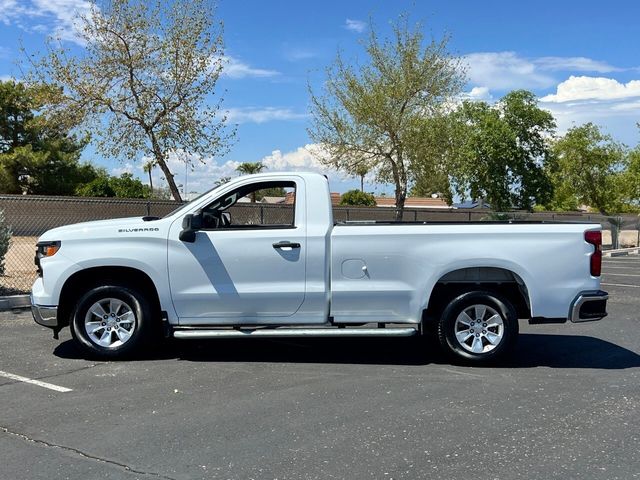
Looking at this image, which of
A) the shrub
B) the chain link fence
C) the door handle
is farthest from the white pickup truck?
Answer: the chain link fence

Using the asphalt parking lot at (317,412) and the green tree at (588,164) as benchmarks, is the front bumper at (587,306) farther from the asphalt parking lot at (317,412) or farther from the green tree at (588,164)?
the green tree at (588,164)

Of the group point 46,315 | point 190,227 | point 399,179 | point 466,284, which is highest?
point 399,179

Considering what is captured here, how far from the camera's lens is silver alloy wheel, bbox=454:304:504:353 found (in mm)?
7188

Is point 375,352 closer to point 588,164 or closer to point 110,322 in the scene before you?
point 110,322

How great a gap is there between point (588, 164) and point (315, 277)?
4741 cm

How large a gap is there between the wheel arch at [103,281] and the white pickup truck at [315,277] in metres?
0.03

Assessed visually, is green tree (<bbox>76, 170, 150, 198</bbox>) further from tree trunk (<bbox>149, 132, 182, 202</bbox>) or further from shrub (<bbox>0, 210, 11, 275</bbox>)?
shrub (<bbox>0, 210, 11, 275</bbox>)

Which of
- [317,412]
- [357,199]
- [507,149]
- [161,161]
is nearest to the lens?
[317,412]

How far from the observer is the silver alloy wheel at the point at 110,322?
7.35 metres

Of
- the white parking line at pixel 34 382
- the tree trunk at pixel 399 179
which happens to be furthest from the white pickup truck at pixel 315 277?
the tree trunk at pixel 399 179

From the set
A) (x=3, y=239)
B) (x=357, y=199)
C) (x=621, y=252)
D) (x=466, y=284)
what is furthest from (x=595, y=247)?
(x=357, y=199)

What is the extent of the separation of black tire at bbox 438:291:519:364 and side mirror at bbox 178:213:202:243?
9.06 ft

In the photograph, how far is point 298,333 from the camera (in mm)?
7070

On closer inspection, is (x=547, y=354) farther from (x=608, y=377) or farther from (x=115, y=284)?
(x=115, y=284)
